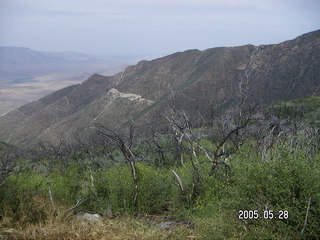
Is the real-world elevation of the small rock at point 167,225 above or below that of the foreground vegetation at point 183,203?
below

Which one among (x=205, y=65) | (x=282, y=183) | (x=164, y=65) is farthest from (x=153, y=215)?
(x=164, y=65)

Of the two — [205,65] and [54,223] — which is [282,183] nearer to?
[54,223]

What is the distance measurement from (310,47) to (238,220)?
85.5 m

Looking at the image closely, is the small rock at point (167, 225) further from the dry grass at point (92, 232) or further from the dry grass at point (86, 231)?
the dry grass at point (92, 232)

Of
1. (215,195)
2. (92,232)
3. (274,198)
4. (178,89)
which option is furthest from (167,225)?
(178,89)

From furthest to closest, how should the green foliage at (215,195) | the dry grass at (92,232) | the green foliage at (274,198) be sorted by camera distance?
1. the dry grass at (92,232)
2. the green foliage at (215,195)
3. the green foliage at (274,198)

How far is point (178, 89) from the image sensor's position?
3359 inches

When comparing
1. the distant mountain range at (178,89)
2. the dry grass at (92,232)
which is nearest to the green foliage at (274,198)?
the dry grass at (92,232)

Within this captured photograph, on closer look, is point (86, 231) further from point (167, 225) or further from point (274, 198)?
point (274, 198)

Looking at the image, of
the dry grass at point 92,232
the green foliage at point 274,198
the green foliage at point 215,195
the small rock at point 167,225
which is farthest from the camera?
the small rock at point 167,225

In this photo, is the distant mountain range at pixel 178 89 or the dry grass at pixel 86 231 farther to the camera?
the distant mountain range at pixel 178 89

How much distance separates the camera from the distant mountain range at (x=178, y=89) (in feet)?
234

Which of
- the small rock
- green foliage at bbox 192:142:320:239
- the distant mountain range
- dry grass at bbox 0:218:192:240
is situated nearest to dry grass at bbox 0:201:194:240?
dry grass at bbox 0:218:192:240

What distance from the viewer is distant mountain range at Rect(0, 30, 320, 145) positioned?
7131cm
